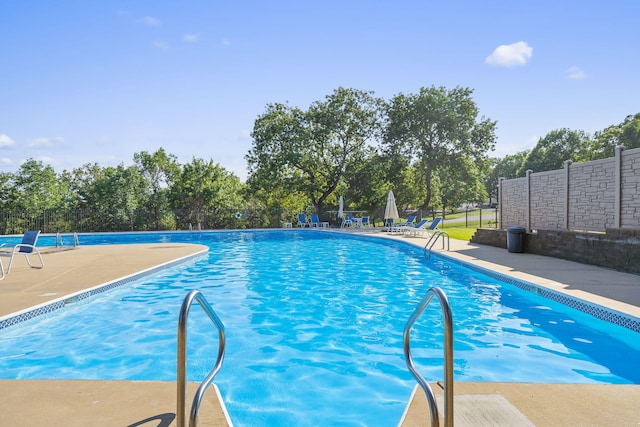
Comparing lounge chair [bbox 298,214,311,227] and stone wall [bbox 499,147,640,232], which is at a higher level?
stone wall [bbox 499,147,640,232]

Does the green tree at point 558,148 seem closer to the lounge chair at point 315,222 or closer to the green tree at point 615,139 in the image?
the green tree at point 615,139

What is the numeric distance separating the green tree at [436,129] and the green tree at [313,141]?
181cm

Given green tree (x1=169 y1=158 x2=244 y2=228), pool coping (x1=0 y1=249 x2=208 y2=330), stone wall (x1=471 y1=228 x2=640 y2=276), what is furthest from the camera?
green tree (x1=169 y1=158 x2=244 y2=228)

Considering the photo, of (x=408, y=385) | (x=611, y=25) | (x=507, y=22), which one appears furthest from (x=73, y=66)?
(x=611, y=25)

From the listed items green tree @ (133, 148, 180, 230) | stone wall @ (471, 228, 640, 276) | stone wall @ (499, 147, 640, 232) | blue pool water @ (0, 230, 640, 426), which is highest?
green tree @ (133, 148, 180, 230)

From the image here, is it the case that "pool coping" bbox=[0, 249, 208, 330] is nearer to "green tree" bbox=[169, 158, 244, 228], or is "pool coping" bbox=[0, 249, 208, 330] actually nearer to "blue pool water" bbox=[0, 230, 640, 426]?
"blue pool water" bbox=[0, 230, 640, 426]

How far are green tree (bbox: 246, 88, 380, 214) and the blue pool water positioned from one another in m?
17.6

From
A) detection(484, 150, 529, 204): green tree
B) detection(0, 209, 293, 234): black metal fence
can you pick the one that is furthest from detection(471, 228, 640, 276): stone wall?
detection(484, 150, 529, 204): green tree

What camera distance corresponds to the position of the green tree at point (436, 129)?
24.3 metres

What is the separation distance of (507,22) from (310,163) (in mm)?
13726

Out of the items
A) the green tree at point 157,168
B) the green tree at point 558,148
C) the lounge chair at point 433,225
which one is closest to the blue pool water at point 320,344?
the lounge chair at point 433,225

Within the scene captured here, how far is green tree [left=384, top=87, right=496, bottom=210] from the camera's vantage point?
958 inches

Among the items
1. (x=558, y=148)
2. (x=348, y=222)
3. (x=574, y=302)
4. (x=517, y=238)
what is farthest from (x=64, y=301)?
(x=558, y=148)

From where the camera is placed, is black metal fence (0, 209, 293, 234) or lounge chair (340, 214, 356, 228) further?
lounge chair (340, 214, 356, 228)
